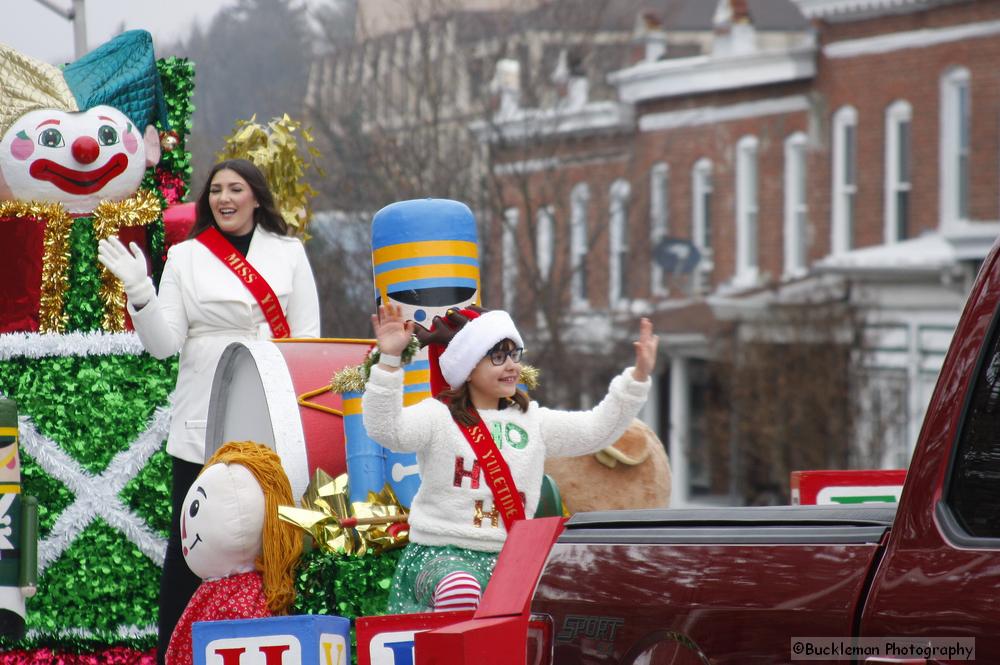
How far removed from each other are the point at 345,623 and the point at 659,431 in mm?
28129

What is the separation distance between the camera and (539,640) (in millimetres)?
3596

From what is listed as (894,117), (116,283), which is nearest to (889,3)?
(894,117)

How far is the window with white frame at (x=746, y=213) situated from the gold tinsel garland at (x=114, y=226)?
22048 mm

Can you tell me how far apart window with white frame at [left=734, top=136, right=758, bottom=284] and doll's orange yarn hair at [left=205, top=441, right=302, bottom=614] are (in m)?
23.8

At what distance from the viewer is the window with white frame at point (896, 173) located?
85.2ft

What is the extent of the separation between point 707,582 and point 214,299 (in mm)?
3796

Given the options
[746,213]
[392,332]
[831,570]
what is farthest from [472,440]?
[746,213]

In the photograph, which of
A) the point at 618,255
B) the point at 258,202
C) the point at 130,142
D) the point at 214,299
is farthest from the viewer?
the point at 618,255

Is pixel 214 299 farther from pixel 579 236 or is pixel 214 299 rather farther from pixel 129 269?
pixel 579 236

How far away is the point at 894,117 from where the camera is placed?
26031mm

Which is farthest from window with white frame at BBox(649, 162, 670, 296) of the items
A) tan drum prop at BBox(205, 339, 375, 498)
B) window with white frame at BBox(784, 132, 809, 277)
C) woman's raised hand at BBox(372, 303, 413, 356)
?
woman's raised hand at BBox(372, 303, 413, 356)

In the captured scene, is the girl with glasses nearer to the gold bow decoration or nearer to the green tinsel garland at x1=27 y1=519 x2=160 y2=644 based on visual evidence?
the gold bow decoration

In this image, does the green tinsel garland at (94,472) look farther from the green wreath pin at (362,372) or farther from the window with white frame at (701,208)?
the window with white frame at (701,208)

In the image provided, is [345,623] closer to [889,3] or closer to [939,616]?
[939,616]
